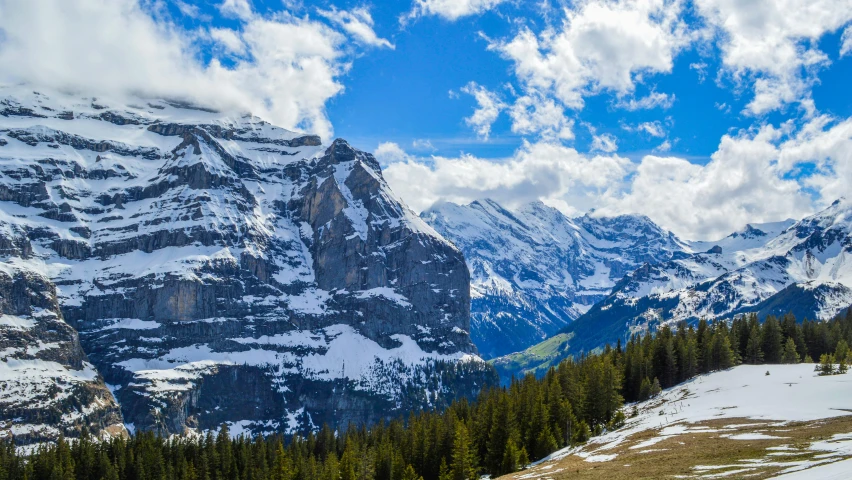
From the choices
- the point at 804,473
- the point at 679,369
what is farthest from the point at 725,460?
the point at 679,369

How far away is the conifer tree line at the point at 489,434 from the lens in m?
122

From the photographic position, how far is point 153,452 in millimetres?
162250

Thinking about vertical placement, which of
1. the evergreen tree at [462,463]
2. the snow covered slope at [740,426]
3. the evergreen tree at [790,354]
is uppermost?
the evergreen tree at [790,354]

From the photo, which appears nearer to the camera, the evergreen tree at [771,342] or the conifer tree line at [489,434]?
the conifer tree line at [489,434]

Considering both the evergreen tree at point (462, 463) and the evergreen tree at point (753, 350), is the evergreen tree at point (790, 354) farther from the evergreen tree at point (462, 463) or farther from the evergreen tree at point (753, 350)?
the evergreen tree at point (462, 463)

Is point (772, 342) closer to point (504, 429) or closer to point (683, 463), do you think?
point (504, 429)

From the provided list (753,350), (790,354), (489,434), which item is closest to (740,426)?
(489,434)

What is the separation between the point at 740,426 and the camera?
8681 centimetres

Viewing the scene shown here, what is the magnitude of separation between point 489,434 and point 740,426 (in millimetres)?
50097

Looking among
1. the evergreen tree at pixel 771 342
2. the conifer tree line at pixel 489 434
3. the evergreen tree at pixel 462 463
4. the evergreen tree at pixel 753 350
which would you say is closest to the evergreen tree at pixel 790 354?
the conifer tree line at pixel 489 434

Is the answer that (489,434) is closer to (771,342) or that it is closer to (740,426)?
(740,426)

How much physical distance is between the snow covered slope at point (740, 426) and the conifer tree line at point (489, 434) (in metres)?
8.78

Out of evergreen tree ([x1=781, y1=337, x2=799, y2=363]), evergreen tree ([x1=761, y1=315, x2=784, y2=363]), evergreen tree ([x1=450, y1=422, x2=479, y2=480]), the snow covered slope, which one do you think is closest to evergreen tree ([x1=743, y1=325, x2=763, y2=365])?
evergreen tree ([x1=761, y1=315, x2=784, y2=363])

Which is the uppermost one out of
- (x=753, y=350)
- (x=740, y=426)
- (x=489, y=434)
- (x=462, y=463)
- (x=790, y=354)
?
(x=753, y=350)
